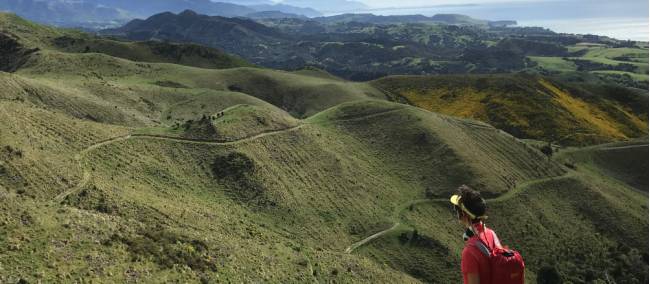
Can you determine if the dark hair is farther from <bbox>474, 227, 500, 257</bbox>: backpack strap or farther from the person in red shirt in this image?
<bbox>474, 227, 500, 257</bbox>: backpack strap

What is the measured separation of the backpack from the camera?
6.93m

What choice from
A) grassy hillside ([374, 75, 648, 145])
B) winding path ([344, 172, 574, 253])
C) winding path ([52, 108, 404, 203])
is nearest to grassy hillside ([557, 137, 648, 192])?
grassy hillside ([374, 75, 648, 145])

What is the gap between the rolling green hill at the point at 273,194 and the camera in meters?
34.1

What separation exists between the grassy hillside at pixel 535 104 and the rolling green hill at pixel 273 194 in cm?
2844

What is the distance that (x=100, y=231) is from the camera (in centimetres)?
3397

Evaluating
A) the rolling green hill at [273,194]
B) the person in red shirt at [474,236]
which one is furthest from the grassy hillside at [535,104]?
the person in red shirt at [474,236]

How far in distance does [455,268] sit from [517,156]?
40373 millimetres

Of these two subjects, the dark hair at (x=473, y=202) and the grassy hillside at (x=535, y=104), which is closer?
the dark hair at (x=473, y=202)

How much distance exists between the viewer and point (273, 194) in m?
60.1

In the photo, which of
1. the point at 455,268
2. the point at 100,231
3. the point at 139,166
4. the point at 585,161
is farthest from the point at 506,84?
the point at 100,231

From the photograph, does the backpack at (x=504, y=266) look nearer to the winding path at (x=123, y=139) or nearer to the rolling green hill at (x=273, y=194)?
the rolling green hill at (x=273, y=194)

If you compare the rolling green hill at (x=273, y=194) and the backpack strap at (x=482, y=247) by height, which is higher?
the backpack strap at (x=482, y=247)

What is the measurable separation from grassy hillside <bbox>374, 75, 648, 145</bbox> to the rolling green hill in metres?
28.4

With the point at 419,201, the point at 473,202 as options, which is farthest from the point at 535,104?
the point at 473,202
